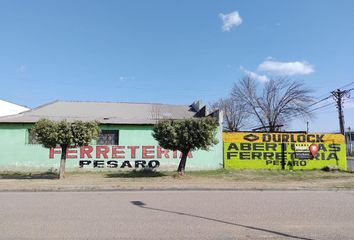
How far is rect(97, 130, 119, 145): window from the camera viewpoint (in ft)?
66.4

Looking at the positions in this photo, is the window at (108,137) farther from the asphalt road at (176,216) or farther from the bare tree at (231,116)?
the bare tree at (231,116)

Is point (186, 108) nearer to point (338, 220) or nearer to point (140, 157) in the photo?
point (140, 157)

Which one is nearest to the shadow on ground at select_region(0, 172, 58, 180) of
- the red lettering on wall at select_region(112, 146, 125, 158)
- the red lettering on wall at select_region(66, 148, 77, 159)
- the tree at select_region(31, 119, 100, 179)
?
the red lettering on wall at select_region(66, 148, 77, 159)

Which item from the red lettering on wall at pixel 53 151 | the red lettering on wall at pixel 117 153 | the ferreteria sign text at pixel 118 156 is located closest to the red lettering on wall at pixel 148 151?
the ferreteria sign text at pixel 118 156

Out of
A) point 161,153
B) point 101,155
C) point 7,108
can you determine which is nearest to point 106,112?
point 101,155

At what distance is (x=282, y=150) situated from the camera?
21219 millimetres

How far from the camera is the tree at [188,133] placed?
15711mm

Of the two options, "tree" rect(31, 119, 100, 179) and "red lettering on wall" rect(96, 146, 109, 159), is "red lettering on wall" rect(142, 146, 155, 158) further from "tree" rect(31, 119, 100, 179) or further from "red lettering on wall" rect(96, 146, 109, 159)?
"tree" rect(31, 119, 100, 179)

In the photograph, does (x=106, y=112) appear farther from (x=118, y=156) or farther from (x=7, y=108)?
A: (x=7, y=108)

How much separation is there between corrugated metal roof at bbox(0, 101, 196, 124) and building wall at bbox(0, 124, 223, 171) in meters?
0.72

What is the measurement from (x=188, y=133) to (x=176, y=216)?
8626 millimetres

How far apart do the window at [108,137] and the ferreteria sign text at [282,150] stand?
7.19 metres

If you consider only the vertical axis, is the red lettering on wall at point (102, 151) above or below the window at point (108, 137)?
below

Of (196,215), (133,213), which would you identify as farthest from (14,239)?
(196,215)
